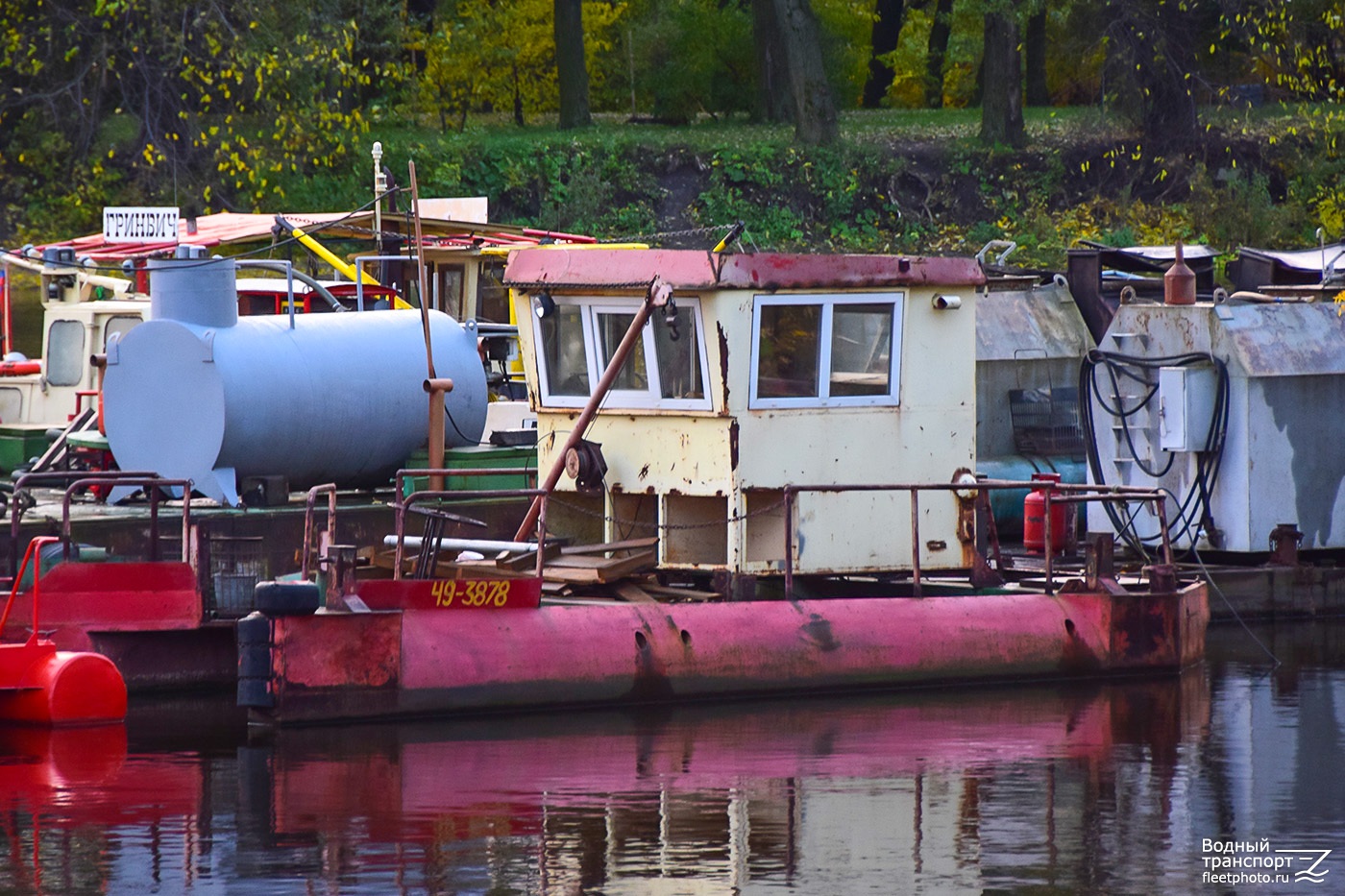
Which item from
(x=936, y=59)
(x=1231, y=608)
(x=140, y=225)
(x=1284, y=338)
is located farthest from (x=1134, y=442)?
(x=936, y=59)

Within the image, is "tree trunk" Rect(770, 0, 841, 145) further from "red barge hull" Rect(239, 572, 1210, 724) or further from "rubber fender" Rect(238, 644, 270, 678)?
"rubber fender" Rect(238, 644, 270, 678)

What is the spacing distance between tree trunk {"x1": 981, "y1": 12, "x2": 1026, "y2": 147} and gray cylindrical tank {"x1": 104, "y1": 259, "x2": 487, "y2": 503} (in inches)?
1014

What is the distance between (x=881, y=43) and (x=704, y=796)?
4431cm

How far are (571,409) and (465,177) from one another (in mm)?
25645

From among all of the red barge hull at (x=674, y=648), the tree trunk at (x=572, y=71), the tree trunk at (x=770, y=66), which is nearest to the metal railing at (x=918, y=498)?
the red barge hull at (x=674, y=648)

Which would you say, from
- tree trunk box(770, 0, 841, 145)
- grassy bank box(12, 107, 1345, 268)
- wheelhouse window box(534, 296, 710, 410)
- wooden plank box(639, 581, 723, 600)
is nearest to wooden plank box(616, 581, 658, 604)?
wooden plank box(639, 581, 723, 600)

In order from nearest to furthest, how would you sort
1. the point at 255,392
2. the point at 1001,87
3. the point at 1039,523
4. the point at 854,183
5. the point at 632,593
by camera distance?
the point at 632,593, the point at 255,392, the point at 1039,523, the point at 854,183, the point at 1001,87

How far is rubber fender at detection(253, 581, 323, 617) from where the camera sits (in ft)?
Answer: 46.1

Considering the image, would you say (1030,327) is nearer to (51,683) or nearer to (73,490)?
(73,490)

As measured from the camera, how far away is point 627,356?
15.8 meters

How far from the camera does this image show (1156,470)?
1983 cm

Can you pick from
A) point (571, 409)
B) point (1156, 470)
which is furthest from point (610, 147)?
point (571, 409)

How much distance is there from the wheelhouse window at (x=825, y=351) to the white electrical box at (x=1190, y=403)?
4320 mm

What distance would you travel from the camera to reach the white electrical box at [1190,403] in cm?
1939
